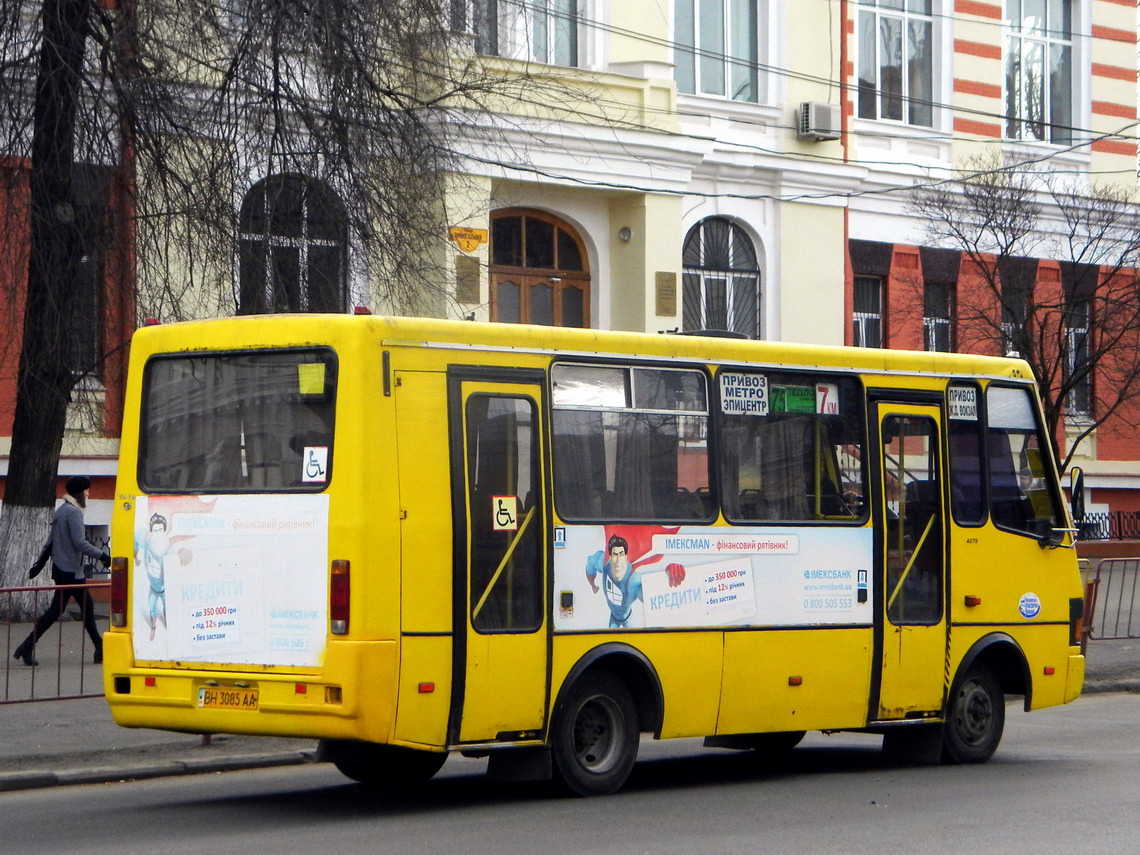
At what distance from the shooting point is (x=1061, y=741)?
555 inches

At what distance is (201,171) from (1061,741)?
28.5 feet

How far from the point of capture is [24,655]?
13641mm

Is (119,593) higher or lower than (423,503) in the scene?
lower

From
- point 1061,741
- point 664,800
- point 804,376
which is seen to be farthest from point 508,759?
point 1061,741

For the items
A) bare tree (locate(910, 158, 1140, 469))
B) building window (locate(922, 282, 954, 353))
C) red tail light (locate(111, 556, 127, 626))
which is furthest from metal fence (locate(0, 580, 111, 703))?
building window (locate(922, 282, 954, 353))

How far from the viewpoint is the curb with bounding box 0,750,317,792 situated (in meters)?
11.3

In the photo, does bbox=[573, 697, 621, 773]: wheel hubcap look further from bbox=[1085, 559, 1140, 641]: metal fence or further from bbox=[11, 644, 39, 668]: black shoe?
bbox=[1085, 559, 1140, 641]: metal fence

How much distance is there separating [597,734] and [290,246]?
741 cm

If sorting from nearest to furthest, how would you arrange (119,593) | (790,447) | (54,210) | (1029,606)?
(119,593) < (790,447) < (1029,606) < (54,210)

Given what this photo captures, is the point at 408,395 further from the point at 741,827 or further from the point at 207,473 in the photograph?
the point at 741,827

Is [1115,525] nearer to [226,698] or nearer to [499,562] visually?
[499,562]

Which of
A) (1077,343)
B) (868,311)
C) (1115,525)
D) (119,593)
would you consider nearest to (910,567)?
(119,593)

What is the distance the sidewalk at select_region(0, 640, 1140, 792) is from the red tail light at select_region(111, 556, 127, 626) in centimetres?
165

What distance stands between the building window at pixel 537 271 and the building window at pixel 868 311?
561 cm
